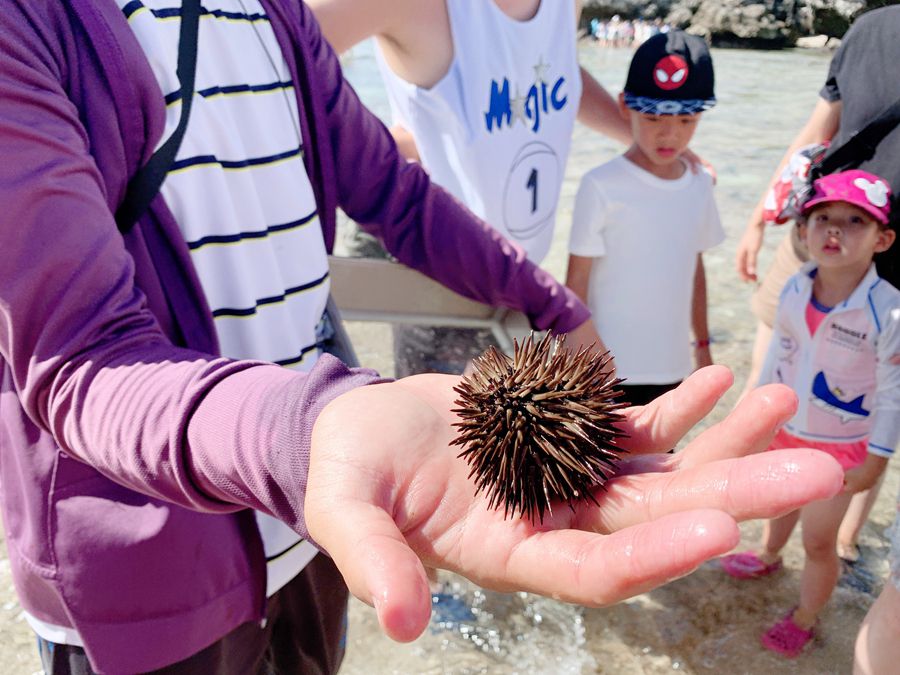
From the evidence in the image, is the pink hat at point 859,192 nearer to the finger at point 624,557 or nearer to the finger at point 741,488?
the finger at point 741,488

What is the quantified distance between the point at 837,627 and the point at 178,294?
2.54m

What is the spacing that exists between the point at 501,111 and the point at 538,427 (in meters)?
1.33

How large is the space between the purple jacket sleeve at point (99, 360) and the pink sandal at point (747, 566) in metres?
2.41

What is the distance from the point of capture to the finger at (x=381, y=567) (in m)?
0.79

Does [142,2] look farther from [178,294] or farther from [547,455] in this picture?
[547,455]

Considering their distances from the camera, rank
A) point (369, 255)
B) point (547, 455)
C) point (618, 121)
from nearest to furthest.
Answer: point (547, 455)
point (369, 255)
point (618, 121)

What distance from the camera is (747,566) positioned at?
9.97ft

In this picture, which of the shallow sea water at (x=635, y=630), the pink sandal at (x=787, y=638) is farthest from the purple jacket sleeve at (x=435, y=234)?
the pink sandal at (x=787, y=638)

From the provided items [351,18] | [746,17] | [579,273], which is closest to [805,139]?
[579,273]

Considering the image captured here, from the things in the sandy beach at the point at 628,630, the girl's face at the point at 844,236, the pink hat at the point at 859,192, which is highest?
the pink hat at the point at 859,192

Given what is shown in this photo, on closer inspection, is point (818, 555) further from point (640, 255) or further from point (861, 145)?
point (861, 145)

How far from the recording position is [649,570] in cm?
84

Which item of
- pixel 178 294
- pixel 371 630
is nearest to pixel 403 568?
pixel 178 294

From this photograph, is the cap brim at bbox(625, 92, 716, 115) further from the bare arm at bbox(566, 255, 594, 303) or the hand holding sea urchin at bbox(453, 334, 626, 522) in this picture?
the hand holding sea urchin at bbox(453, 334, 626, 522)
